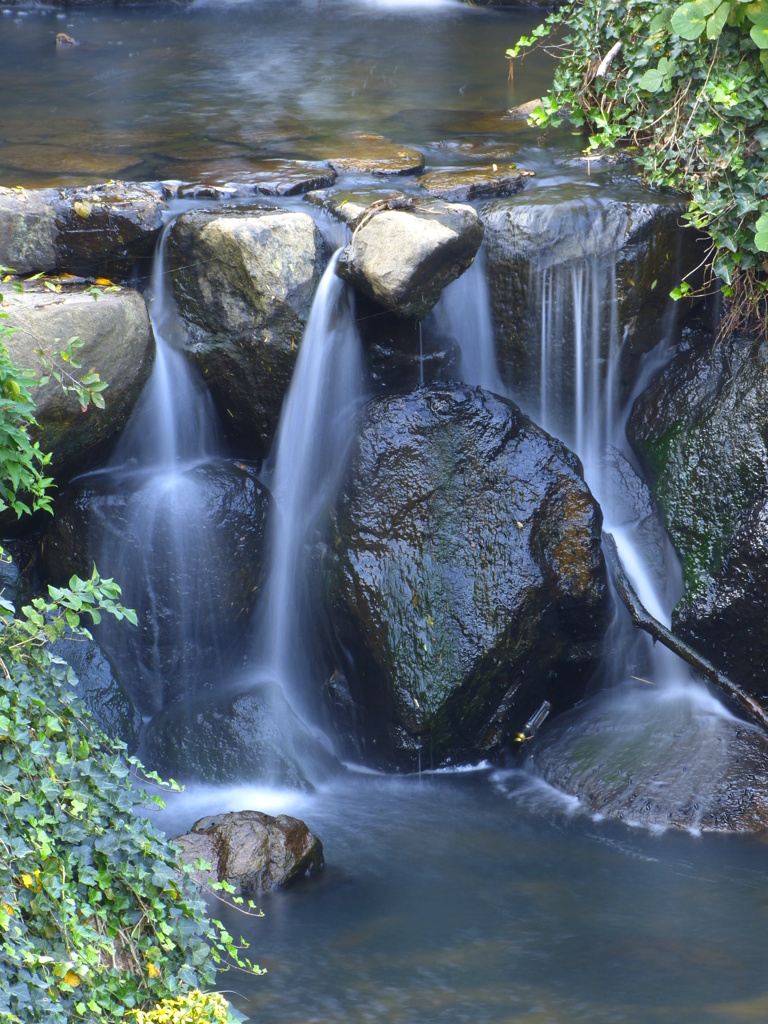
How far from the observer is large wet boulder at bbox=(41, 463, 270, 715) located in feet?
18.4

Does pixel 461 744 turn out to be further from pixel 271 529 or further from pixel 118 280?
pixel 118 280

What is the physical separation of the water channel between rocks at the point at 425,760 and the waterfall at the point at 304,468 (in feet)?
0.06

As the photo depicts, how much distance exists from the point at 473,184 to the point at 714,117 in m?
1.51

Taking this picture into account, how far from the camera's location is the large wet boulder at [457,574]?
547cm

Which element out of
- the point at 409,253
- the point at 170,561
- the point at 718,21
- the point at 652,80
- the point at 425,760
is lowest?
the point at 425,760

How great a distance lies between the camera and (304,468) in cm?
607

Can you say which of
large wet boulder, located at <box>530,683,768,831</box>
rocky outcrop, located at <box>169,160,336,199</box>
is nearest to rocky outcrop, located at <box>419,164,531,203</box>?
rocky outcrop, located at <box>169,160,336,199</box>

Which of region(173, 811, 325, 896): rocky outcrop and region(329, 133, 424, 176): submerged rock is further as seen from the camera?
region(329, 133, 424, 176): submerged rock

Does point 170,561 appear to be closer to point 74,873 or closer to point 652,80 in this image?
point 74,873

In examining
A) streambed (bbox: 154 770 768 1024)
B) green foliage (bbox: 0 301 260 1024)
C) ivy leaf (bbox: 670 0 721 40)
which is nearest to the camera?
green foliage (bbox: 0 301 260 1024)

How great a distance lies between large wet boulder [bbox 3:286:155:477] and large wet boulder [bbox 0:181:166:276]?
323mm

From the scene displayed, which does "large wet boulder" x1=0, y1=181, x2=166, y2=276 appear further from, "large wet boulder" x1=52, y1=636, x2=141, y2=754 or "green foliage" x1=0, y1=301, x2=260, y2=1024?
"green foliage" x1=0, y1=301, x2=260, y2=1024

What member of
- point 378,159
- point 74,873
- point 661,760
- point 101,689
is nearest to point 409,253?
point 378,159

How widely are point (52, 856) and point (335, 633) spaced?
2897mm
